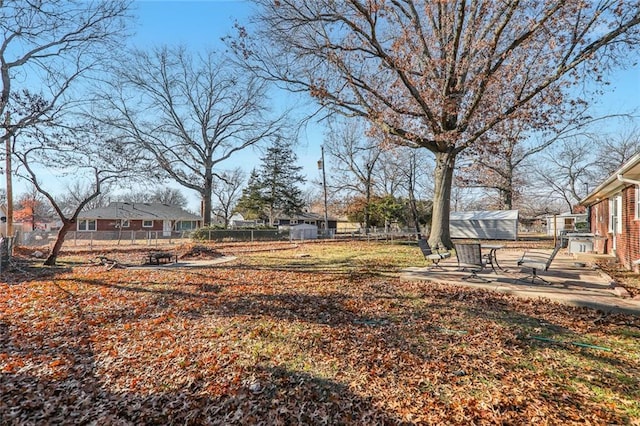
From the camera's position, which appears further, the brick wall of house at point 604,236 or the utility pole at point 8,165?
the brick wall of house at point 604,236

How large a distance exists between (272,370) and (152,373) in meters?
1.41

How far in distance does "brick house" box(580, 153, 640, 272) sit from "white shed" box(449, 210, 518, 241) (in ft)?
50.9

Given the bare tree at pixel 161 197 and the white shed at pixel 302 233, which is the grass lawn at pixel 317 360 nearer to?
the white shed at pixel 302 233

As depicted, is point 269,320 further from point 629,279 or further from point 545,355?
point 629,279

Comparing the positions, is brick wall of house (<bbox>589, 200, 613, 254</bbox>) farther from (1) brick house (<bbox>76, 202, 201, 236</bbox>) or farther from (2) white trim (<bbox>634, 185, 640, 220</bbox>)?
(1) brick house (<bbox>76, 202, 201, 236</bbox>)

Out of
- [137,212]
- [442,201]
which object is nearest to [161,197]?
[137,212]

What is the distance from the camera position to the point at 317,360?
3859 millimetres

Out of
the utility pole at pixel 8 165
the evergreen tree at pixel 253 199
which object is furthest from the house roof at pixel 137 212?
the utility pole at pixel 8 165

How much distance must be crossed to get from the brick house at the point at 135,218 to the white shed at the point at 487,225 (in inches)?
1144

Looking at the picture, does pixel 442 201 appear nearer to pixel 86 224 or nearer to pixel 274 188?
pixel 274 188

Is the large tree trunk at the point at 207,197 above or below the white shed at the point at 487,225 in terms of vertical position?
above

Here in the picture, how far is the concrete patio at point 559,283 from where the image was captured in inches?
225

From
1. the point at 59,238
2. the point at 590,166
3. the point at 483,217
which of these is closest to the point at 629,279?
the point at 59,238

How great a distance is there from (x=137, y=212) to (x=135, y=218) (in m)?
0.82
